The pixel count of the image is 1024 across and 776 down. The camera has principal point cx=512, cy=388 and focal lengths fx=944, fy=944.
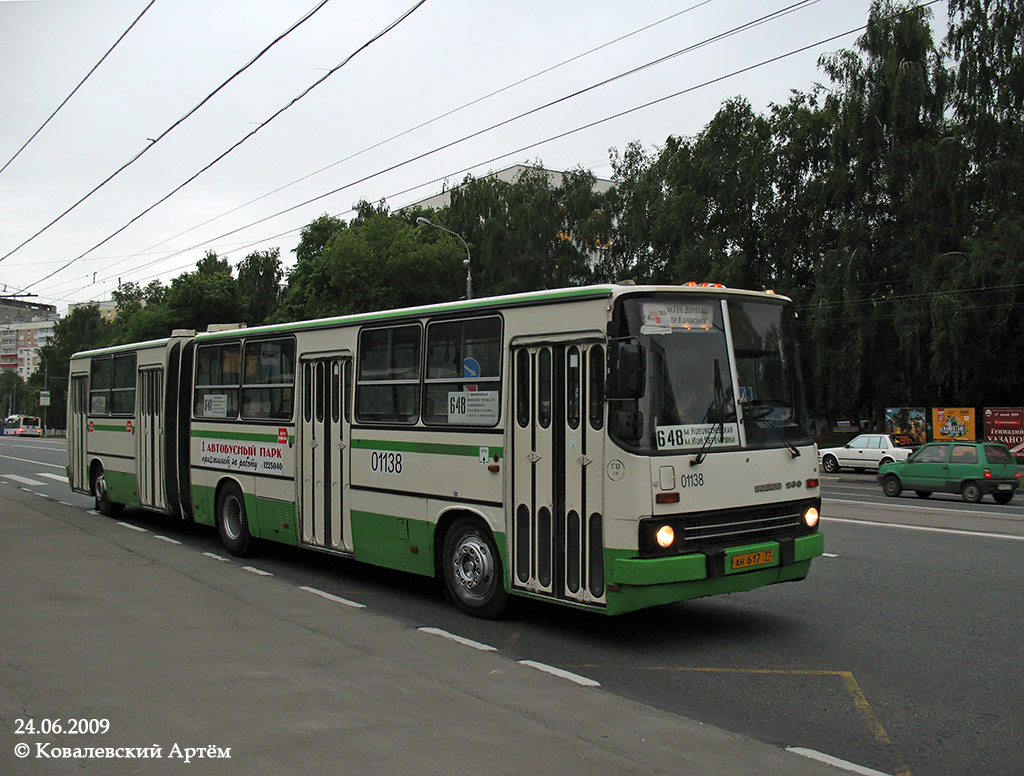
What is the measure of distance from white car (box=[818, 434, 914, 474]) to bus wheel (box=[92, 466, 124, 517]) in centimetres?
2561

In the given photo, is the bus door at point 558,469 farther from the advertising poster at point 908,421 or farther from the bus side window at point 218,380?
the advertising poster at point 908,421

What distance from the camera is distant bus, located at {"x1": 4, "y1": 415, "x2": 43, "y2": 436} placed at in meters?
97.4

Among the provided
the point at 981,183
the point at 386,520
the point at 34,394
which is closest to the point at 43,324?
the point at 34,394

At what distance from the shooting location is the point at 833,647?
747 cm

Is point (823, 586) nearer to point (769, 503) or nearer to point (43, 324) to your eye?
point (769, 503)

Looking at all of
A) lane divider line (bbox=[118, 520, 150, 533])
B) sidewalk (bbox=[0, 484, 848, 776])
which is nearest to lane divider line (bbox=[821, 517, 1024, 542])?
sidewalk (bbox=[0, 484, 848, 776])

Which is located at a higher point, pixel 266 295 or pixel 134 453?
pixel 266 295

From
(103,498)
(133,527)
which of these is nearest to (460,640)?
(133,527)

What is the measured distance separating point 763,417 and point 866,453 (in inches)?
1122

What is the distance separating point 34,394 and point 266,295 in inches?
2795

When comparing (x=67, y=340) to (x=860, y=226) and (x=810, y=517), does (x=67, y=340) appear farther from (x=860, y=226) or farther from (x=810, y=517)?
(x=810, y=517)

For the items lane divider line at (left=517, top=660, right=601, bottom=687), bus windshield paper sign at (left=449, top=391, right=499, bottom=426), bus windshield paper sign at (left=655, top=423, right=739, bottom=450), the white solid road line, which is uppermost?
bus windshield paper sign at (left=449, top=391, right=499, bottom=426)

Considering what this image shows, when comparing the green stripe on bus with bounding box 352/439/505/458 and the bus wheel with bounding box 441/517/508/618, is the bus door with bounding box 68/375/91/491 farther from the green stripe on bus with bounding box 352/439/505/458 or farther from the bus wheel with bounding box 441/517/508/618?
the bus wheel with bounding box 441/517/508/618

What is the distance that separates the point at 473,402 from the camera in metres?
8.51
